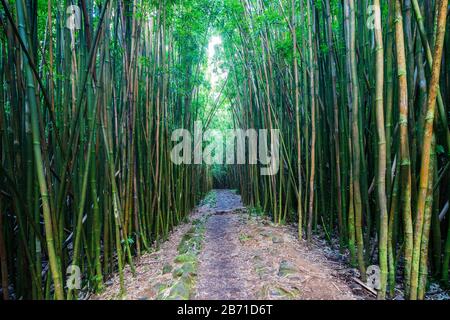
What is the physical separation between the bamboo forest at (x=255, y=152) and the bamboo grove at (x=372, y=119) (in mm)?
13

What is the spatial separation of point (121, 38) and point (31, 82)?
134 centimetres

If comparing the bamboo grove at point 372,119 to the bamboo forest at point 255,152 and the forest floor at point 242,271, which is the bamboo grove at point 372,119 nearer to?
the bamboo forest at point 255,152

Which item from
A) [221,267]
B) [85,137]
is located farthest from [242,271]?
[85,137]

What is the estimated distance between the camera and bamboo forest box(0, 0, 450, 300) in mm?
1581

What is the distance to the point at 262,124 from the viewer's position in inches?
171

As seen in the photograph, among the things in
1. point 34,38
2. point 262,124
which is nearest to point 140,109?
point 34,38

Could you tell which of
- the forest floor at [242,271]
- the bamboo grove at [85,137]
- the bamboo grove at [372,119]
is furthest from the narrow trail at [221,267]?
the bamboo grove at [372,119]

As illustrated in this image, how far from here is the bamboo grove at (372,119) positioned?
1.50m

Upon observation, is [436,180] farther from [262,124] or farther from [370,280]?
[262,124]

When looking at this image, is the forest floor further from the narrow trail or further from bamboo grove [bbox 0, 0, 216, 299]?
bamboo grove [bbox 0, 0, 216, 299]

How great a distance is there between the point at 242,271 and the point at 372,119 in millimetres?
1611

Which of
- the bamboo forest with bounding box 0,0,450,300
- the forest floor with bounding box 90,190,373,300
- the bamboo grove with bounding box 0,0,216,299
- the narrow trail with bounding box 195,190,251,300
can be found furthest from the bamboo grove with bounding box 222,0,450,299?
the bamboo grove with bounding box 0,0,216,299

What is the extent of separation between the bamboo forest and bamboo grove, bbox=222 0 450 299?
0.5 inches
